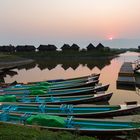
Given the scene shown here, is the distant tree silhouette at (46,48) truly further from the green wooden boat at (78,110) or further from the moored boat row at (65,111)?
the green wooden boat at (78,110)

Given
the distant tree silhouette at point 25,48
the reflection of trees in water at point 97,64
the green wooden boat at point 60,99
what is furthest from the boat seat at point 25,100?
the distant tree silhouette at point 25,48

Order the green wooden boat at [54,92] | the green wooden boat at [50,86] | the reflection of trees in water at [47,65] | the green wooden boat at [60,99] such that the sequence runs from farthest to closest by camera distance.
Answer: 1. the reflection of trees in water at [47,65]
2. the green wooden boat at [50,86]
3. the green wooden boat at [54,92]
4. the green wooden boat at [60,99]

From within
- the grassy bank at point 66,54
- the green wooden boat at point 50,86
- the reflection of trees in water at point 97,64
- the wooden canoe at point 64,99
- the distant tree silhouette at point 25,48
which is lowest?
the reflection of trees in water at point 97,64

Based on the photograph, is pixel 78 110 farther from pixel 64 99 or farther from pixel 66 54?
pixel 66 54

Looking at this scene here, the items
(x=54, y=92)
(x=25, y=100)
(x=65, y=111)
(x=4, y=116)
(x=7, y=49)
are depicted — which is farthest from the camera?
(x=7, y=49)

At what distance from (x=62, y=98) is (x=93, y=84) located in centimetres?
782

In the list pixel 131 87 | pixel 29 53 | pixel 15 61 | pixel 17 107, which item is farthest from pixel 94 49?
pixel 17 107

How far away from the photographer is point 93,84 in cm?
2812

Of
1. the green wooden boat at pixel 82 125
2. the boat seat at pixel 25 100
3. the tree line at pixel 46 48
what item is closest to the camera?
the green wooden boat at pixel 82 125

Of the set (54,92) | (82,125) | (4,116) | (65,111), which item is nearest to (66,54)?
(54,92)

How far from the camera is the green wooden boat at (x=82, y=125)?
12312 mm

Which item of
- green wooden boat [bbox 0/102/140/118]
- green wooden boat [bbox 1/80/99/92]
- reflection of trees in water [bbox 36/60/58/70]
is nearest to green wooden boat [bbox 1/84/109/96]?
green wooden boat [bbox 1/80/99/92]

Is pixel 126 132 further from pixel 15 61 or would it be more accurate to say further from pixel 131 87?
pixel 15 61

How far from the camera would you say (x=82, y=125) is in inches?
521
